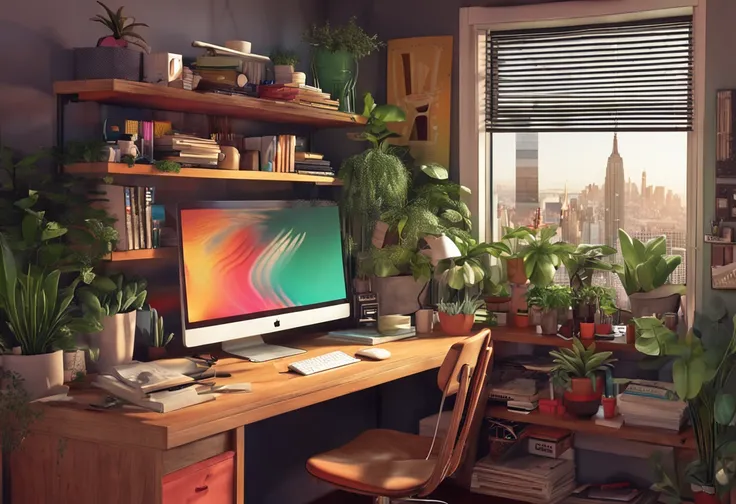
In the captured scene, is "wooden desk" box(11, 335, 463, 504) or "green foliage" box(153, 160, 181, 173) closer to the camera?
"wooden desk" box(11, 335, 463, 504)

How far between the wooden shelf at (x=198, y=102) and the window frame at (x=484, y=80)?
Result: 528 millimetres

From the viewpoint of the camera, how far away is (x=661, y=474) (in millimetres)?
3586

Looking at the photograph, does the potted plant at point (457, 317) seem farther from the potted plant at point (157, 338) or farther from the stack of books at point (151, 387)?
the stack of books at point (151, 387)

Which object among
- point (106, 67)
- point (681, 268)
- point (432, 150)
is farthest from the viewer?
point (432, 150)

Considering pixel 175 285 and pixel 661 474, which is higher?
pixel 175 285

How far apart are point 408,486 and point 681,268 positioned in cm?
163

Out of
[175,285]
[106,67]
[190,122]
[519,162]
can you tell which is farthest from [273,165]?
[519,162]

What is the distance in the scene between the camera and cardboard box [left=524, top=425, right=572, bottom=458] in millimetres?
3967

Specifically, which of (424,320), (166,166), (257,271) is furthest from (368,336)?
(166,166)

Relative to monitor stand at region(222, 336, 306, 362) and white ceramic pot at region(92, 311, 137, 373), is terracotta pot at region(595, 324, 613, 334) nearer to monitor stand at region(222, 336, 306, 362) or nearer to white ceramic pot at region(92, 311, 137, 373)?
monitor stand at region(222, 336, 306, 362)

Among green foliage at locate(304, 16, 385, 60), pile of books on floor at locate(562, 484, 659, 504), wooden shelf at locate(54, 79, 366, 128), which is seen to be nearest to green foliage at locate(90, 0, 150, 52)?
wooden shelf at locate(54, 79, 366, 128)

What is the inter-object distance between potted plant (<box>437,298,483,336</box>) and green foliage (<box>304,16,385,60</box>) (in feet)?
3.56

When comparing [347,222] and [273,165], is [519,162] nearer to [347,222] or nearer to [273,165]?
[347,222]

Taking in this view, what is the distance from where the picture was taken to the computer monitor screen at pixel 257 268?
317cm
